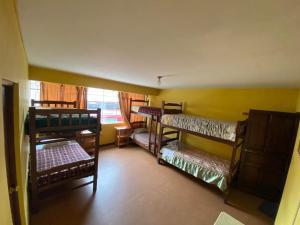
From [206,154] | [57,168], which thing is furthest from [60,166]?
[206,154]

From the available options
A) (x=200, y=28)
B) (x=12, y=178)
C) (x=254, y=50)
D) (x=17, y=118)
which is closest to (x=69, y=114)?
(x=17, y=118)

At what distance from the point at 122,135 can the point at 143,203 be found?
259cm

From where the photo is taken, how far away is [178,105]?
4098 millimetres

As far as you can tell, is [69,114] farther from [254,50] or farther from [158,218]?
[254,50]

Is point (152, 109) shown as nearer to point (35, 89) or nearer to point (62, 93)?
point (62, 93)

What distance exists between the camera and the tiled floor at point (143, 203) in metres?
1.93

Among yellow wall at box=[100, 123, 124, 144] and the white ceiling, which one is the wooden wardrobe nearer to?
the white ceiling

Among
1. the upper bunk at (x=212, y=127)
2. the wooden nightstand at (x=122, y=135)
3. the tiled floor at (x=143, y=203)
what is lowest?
the tiled floor at (x=143, y=203)

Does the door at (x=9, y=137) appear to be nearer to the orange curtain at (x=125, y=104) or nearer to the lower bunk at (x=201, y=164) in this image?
the lower bunk at (x=201, y=164)

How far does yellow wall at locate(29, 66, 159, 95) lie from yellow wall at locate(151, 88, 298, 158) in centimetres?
168

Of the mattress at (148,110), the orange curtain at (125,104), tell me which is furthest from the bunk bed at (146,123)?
the orange curtain at (125,104)

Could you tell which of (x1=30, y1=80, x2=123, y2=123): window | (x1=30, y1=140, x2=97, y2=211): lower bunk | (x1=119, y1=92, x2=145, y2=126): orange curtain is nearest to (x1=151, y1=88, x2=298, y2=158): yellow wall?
(x1=119, y1=92, x2=145, y2=126): orange curtain

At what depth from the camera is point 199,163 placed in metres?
2.84

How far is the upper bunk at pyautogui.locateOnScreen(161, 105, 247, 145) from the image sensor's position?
93.8 inches
